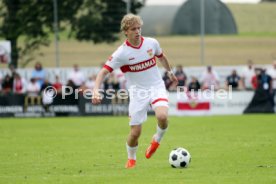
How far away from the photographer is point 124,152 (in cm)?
1512

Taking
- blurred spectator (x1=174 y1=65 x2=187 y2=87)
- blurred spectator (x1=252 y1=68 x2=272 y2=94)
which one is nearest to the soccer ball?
blurred spectator (x1=252 y1=68 x2=272 y2=94)

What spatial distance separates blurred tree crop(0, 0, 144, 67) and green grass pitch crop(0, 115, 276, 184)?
764cm

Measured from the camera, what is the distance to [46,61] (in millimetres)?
34375

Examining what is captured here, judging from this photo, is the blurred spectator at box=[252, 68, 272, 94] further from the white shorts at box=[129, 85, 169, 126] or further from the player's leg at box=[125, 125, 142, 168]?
the player's leg at box=[125, 125, 142, 168]

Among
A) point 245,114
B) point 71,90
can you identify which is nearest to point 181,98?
point 245,114

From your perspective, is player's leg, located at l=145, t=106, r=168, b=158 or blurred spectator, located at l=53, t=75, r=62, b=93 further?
blurred spectator, located at l=53, t=75, r=62, b=93

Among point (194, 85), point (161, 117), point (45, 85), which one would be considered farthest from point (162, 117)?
point (45, 85)

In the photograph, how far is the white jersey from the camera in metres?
12.1

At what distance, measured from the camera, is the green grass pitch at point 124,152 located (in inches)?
426

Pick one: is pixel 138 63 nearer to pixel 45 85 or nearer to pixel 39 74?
pixel 45 85

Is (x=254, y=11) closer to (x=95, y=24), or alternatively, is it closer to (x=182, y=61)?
(x=182, y=61)

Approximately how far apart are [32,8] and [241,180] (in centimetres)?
2476

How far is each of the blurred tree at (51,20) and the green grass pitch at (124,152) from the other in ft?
25.1

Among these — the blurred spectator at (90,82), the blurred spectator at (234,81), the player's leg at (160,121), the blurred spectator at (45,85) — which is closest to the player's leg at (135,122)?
the player's leg at (160,121)
